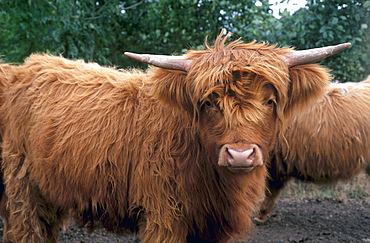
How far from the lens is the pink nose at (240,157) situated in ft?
6.93

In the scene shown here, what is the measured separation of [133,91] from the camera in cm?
295

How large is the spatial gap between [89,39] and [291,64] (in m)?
3.95

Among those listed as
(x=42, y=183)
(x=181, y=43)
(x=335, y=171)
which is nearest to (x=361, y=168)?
(x=335, y=171)

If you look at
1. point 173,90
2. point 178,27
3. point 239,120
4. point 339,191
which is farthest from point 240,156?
point 339,191

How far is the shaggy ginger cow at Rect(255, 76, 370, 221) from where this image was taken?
5027mm

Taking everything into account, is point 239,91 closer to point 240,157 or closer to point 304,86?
point 240,157

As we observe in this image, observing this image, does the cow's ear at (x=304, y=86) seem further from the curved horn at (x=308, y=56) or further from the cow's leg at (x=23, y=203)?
the cow's leg at (x=23, y=203)

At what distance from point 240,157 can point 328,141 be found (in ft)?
10.7

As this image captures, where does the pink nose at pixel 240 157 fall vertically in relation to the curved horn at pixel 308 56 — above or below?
below

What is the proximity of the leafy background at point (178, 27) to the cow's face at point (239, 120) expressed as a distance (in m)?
3.63

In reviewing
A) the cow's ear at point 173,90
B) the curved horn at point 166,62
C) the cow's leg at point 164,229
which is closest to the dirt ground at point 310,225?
the cow's leg at point 164,229

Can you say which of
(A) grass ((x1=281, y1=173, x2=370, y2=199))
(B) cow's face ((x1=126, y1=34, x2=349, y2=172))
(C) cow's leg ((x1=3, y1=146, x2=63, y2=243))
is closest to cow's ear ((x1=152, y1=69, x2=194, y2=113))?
(B) cow's face ((x1=126, y1=34, x2=349, y2=172))

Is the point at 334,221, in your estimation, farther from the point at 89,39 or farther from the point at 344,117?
the point at 89,39

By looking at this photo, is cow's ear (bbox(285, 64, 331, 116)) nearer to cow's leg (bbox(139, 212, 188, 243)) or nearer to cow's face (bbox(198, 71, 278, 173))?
cow's face (bbox(198, 71, 278, 173))
